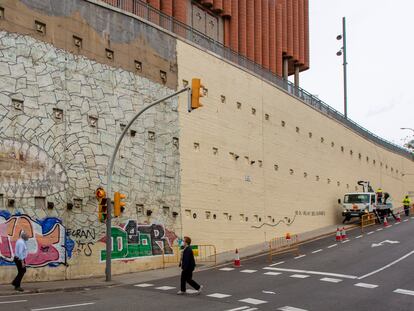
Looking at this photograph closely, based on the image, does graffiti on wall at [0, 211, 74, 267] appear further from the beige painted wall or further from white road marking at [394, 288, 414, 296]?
white road marking at [394, 288, 414, 296]

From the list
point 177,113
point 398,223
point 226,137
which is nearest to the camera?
point 177,113

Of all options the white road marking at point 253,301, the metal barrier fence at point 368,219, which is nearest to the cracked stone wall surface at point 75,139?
the white road marking at point 253,301

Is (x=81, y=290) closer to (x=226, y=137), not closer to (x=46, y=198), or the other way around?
(x=46, y=198)

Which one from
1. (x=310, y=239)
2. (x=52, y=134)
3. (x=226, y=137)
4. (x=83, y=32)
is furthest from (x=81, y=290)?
(x=310, y=239)

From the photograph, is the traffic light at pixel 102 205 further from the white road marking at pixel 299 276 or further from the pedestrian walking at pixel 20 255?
the white road marking at pixel 299 276

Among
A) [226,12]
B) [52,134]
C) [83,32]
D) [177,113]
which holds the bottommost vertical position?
[52,134]

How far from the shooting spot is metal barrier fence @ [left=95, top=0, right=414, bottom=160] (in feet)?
88.2

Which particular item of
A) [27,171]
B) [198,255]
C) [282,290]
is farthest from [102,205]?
[198,255]

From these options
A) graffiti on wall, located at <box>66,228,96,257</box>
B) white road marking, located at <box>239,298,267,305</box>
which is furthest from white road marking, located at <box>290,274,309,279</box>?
graffiti on wall, located at <box>66,228,96,257</box>

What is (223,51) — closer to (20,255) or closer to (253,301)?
(20,255)

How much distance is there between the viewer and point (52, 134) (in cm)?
1991

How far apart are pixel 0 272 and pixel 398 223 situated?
3299 centimetres

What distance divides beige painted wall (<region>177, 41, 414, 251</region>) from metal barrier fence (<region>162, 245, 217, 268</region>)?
0.52m

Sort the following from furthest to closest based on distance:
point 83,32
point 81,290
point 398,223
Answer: point 398,223
point 83,32
point 81,290
